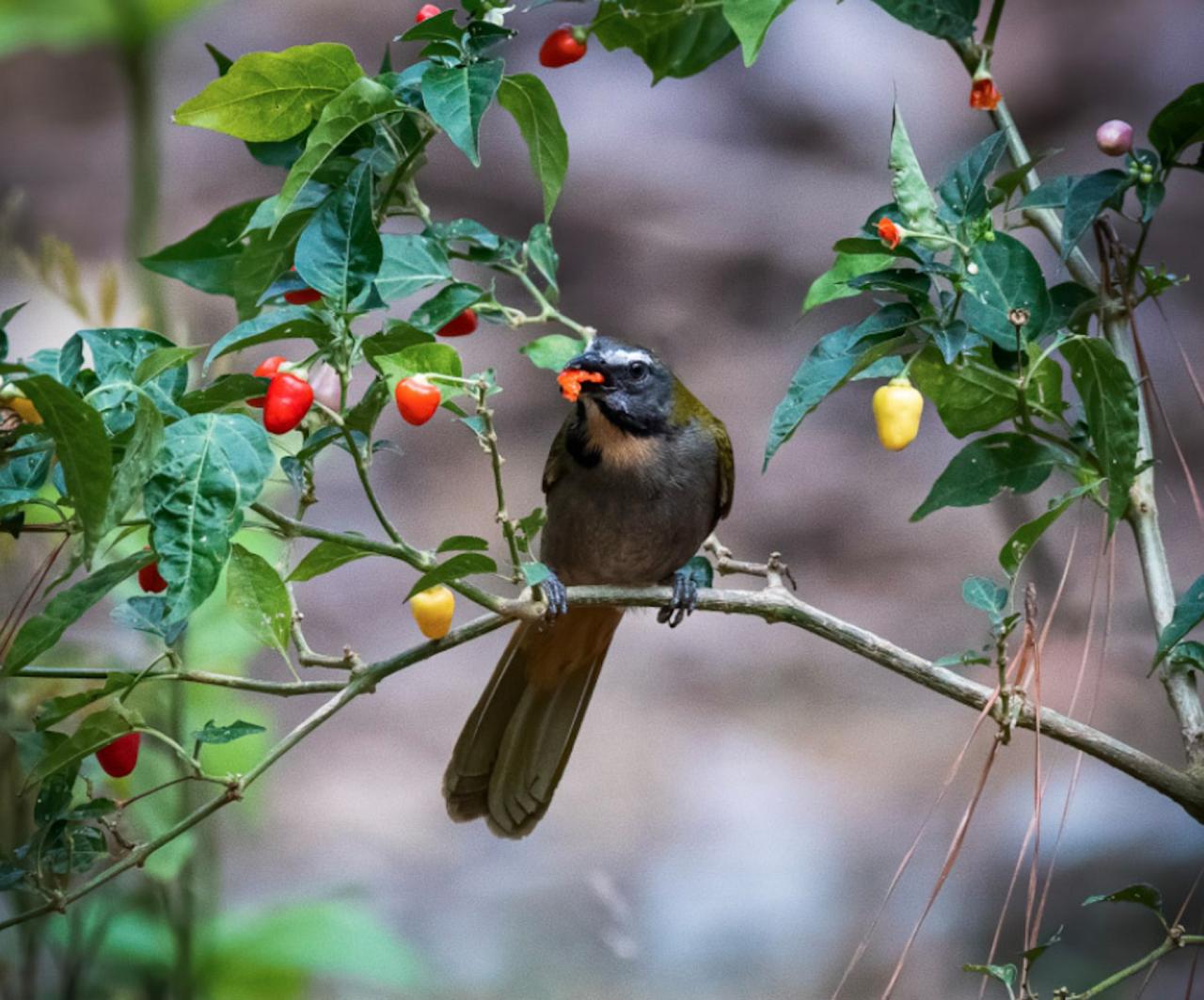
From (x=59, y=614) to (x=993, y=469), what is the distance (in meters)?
1.08

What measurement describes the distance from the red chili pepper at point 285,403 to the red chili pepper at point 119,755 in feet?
1.49

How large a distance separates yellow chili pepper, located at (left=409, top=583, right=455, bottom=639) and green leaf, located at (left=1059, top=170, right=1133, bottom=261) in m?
0.80

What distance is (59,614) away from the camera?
154 centimetres

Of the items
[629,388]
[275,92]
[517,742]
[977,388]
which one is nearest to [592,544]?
[629,388]

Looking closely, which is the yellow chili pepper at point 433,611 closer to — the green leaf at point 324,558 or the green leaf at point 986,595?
the green leaf at point 324,558

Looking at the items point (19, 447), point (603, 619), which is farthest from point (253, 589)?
point (603, 619)

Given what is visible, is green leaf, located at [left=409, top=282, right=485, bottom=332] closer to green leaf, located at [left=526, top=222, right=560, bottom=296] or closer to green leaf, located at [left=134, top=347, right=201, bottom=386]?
green leaf, located at [left=526, top=222, right=560, bottom=296]

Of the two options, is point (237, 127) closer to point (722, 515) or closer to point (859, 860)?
point (722, 515)

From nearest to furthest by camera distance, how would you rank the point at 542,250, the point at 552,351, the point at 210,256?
the point at 210,256 < the point at 542,250 < the point at 552,351

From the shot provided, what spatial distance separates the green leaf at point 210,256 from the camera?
6.44 ft

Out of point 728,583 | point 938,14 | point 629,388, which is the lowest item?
point 728,583

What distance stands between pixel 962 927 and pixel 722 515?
1591 millimetres

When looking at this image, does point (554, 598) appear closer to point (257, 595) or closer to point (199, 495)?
point (257, 595)

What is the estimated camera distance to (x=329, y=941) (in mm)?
3238
